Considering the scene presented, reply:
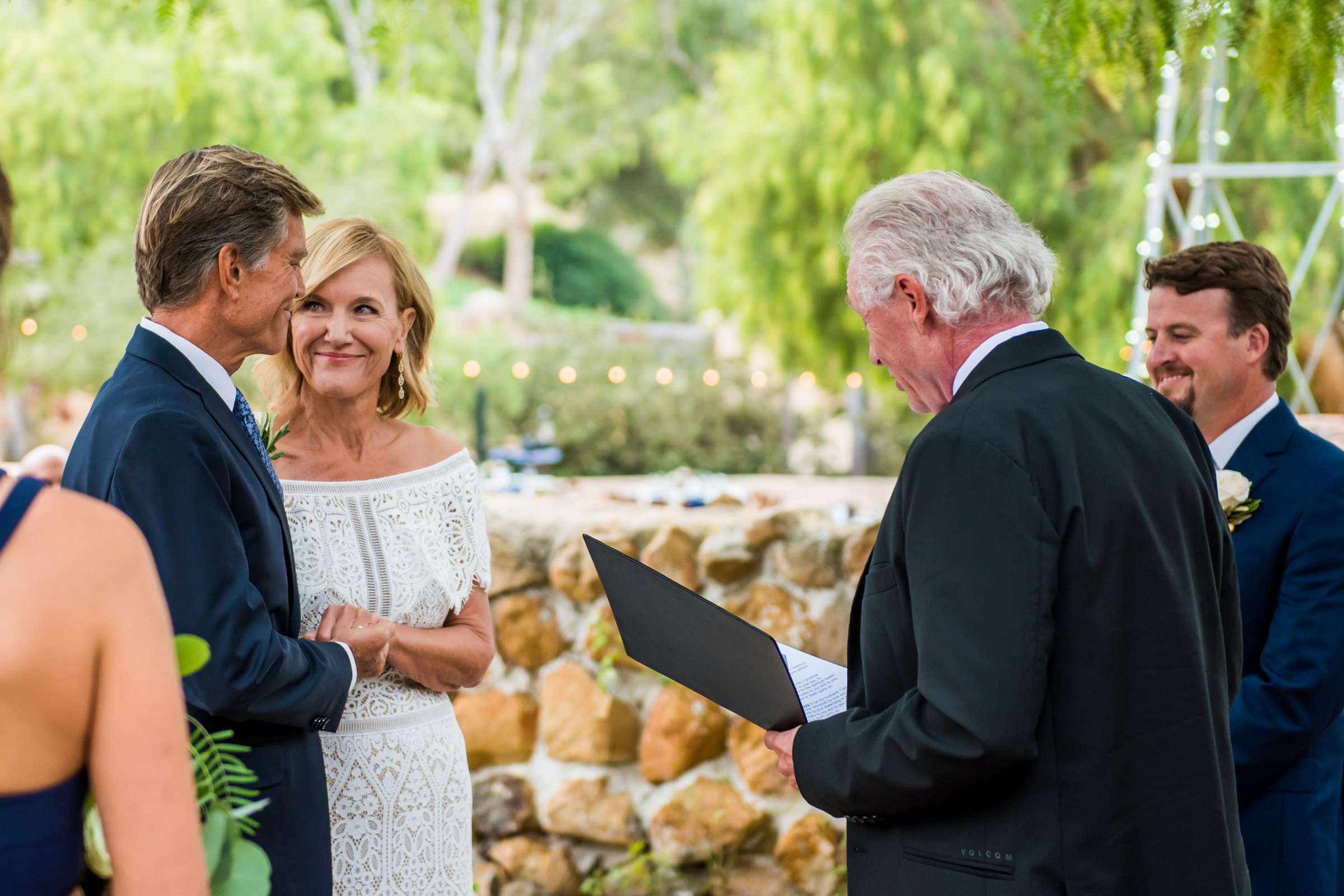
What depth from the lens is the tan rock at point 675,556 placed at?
383 centimetres

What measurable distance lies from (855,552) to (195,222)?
240 cm

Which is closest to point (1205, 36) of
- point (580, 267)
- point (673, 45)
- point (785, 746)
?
point (785, 746)

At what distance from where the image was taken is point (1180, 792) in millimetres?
1543

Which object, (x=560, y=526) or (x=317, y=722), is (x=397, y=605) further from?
(x=560, y=526)

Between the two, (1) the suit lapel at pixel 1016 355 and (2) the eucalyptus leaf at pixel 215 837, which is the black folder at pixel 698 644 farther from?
(2) the eucalyptus leaf at pixel 215 837

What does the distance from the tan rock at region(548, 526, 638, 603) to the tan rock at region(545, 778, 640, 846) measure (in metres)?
0.58

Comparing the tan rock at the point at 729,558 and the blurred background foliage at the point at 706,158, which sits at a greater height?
the blurred background foliage at the point at 706,158

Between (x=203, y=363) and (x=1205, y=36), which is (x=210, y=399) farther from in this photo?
(x=1205, y=36)

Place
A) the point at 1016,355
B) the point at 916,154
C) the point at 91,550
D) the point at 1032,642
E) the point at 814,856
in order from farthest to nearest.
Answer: the point at 916,154
the point at 814,856
the point at 1016,355
the point at 1032,642
the point at 91,550

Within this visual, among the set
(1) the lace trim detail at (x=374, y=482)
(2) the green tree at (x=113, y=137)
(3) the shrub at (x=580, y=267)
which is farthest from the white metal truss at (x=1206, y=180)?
(3) the shrub at (x=580, y=267)

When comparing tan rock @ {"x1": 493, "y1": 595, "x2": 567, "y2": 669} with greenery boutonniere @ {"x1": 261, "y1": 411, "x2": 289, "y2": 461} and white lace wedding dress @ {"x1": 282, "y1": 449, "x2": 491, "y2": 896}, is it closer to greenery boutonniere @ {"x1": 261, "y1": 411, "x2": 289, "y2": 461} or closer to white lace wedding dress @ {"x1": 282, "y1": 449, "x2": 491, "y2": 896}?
white lace wedding dress @ {"x1": 282, "y1": 449, "x2": 491, "y2": 896}

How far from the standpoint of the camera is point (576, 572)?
3.84 meters

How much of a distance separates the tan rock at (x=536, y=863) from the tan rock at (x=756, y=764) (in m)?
0.64

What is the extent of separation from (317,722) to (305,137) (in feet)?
50.8
